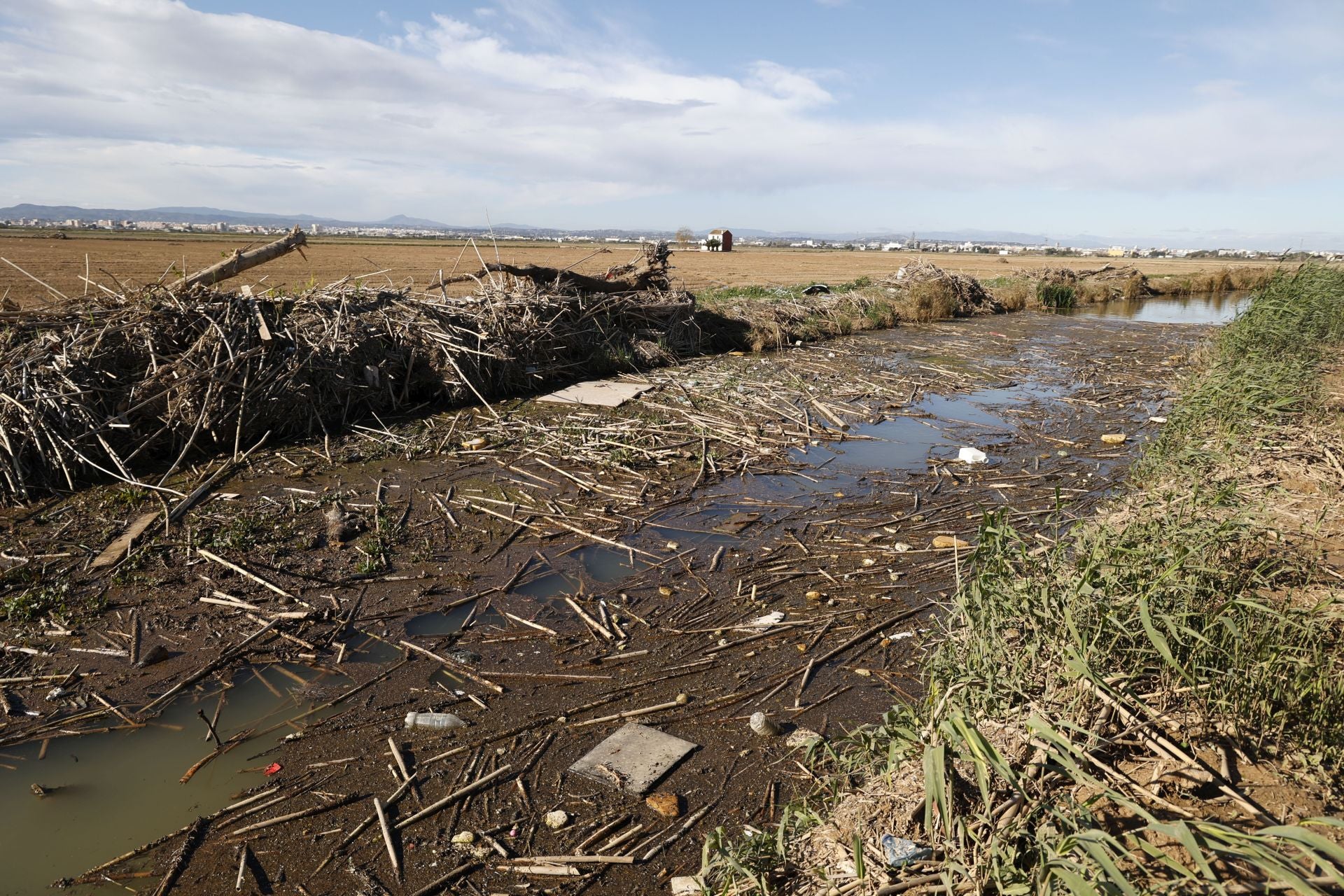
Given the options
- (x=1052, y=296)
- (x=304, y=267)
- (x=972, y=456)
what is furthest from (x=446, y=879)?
(x=304, y=267)

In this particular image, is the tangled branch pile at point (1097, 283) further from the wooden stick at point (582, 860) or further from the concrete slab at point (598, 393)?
the wooden stick at point (582, 860)

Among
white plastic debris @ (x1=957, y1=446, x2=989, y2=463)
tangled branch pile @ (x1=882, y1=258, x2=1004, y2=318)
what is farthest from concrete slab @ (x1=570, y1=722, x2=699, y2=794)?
tangled branch pile @ (x1=882, y1=258, x2=1004, y2=318)

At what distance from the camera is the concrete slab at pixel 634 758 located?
11.3ft

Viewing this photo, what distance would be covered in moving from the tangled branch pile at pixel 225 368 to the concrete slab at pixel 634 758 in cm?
540

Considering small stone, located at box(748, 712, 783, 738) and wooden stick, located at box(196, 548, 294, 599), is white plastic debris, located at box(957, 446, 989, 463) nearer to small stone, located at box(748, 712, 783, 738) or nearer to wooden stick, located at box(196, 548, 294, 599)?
small stone, located at box(748, 712, 783, 738)

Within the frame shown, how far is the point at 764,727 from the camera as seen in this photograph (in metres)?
3.80

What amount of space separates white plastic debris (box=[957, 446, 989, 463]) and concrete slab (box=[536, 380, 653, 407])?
4.42 meters

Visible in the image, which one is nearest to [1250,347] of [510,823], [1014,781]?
[1014,781]

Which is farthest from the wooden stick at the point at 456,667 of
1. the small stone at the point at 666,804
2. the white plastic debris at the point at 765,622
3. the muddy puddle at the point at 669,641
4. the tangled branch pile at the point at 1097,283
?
the tangled branch pile at the point at 1097,283

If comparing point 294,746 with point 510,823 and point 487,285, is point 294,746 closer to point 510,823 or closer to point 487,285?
point 510,823

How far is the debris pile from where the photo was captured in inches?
261

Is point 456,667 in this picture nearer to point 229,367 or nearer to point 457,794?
point 457,794

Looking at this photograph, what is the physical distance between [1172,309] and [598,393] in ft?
91.0

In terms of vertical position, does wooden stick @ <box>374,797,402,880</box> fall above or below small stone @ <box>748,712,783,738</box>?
below
